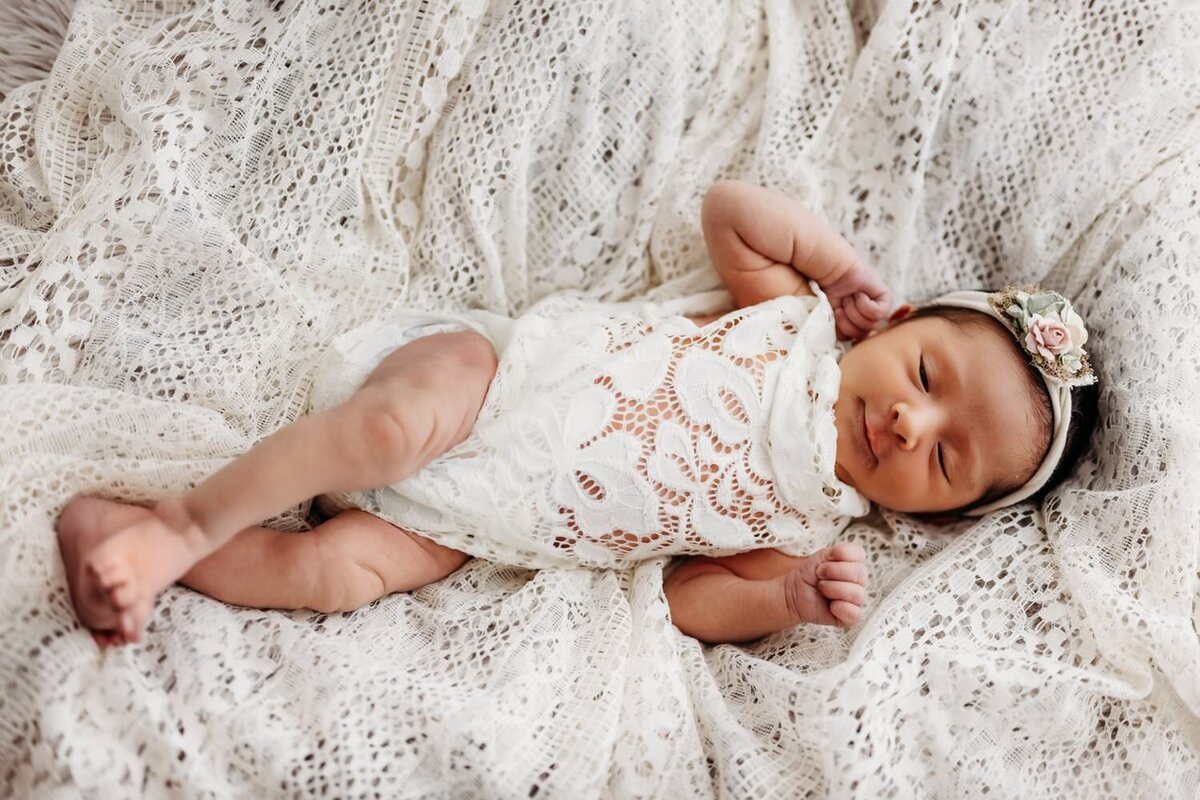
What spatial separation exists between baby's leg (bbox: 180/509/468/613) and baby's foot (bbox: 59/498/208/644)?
0.13 meters

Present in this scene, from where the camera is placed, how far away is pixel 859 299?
1622mm

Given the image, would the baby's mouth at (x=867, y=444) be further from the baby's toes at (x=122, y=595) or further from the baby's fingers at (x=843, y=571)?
the baby's toes at (x=122, y=595)

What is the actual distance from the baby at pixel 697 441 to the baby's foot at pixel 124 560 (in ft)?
0.49

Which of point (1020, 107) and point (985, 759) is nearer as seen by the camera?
point (985, 759)

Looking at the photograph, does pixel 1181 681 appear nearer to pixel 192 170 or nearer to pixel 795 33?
pixel 795 33

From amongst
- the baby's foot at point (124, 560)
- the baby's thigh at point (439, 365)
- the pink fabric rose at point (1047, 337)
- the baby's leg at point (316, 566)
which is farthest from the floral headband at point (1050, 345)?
the baby's foot at point (124, 560)

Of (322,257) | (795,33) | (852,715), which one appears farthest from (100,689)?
(795,33)

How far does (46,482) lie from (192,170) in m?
0.53

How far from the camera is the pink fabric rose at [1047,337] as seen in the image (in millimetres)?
1403

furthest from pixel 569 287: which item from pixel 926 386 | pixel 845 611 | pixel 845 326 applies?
pixel 845 611

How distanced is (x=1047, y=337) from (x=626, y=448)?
2.26ft

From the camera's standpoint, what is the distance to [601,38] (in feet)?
5.04

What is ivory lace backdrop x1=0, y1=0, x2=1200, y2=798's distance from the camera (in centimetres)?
117

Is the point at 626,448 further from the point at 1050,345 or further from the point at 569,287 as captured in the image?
the point at 1050,345
